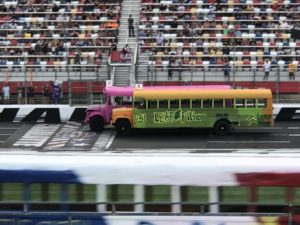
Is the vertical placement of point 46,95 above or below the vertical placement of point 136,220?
above

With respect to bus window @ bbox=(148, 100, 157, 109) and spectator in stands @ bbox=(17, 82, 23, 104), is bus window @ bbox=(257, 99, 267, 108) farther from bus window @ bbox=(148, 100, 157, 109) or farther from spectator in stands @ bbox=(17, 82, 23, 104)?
spectator in stands @ bbox=(17, 82, 23, 104)

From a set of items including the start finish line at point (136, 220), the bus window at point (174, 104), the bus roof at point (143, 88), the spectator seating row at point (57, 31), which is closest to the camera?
the start finish line at point (136, 220)

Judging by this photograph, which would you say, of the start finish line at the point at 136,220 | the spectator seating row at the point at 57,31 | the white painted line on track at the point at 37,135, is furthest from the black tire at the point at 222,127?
the start finish line at the point at 136,220

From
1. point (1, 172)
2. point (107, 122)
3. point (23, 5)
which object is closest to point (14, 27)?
point (23, 5)

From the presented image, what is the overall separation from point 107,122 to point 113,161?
665 inches

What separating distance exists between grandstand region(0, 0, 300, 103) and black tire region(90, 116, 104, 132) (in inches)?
172

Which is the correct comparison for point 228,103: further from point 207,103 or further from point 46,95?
point 46,95

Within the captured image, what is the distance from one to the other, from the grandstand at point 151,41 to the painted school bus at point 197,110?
518 centimetres

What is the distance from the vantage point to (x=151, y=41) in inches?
1486

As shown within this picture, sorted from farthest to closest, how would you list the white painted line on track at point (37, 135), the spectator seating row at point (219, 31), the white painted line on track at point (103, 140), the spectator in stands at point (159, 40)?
the spectator in stands at point (159, 40) < the spectator seating row at point (219, 31) < the white painted line on track at point (37, 135) < the white painted line on track at point (103, 140)

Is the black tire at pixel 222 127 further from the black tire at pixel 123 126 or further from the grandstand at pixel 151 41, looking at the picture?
the grandstand at pixel 151 41

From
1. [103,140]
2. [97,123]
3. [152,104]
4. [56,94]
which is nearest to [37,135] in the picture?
[97,123]

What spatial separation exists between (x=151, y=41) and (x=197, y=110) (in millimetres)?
10609

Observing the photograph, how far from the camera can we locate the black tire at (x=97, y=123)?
2914cm
